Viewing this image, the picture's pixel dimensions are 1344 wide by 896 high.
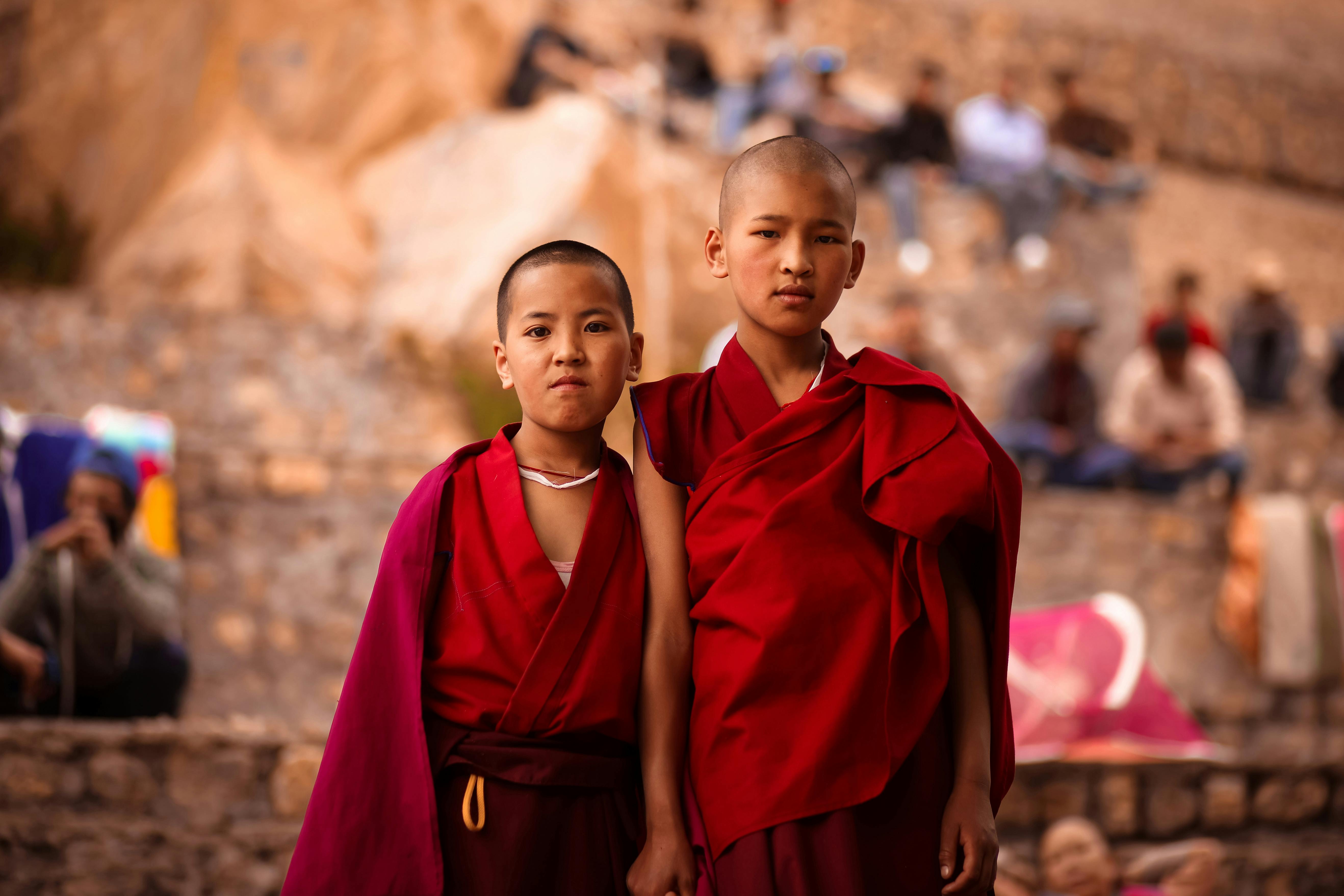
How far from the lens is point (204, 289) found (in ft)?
26.1

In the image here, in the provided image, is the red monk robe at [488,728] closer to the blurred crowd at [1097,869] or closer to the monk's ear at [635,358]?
the monk's ear at [635,358]

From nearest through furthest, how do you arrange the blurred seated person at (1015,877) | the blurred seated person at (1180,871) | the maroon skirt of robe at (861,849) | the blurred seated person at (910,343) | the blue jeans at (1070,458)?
the maroon skirt of robe at (861,849) → the blurred seated person at (1015,877) → the blurred seated person at (1180,871) → the blurred seated person at (910,343) → the blue jeans at (1070,458)

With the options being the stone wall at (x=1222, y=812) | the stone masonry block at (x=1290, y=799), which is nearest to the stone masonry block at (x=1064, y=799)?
the stone wall at (x=1222, y=812)

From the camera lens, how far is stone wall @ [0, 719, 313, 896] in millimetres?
2801

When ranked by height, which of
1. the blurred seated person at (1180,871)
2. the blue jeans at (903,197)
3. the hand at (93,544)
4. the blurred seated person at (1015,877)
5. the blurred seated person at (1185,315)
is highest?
the blue jeans at (903,197)

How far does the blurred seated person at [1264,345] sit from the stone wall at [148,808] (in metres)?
6.75

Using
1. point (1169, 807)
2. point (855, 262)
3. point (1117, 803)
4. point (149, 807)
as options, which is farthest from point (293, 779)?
point (1169, 807)

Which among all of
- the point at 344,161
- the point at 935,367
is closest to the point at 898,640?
the point at 935,367

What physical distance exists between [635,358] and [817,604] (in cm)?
45

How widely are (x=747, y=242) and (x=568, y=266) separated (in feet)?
0.79

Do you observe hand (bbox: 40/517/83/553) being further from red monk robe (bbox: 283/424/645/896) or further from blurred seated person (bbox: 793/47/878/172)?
blurred seated person (bbox: 793/47/878/172)

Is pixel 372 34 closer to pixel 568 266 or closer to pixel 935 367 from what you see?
pixel 935 367

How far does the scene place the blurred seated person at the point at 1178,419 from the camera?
5.78 meters

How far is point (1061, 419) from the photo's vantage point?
6.04 m
